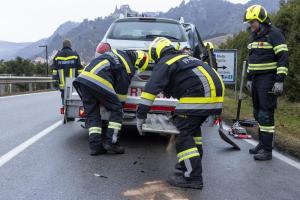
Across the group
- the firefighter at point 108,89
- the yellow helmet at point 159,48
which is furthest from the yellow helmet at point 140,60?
the yellow helmet at point 159,48

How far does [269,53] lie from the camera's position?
21.5ft

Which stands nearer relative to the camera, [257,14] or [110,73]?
[257,14]

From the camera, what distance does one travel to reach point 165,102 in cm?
699

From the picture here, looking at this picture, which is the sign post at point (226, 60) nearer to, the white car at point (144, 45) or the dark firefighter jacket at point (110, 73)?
the white car at point (144, 45)

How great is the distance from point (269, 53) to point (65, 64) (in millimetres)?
5620

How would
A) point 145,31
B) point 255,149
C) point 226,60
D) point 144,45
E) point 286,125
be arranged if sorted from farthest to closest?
point 226,60 → point 286,125 → point 145,31 → point 144,45 → point 255,149

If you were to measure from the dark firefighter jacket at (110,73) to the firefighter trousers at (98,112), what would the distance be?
0.09 meters

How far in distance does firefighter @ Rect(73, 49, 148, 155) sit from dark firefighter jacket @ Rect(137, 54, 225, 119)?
1.54 metres

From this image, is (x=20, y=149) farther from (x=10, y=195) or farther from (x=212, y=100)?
(x=212, y=100)

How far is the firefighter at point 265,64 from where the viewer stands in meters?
6.43

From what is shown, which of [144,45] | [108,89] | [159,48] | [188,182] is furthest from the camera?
[144,45]

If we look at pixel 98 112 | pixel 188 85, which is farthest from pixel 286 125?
pixel 188 85

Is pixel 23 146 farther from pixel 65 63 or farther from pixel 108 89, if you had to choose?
pixel 65 63

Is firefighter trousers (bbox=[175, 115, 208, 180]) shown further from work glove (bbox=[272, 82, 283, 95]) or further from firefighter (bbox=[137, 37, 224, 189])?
work glove (bbox=[272, 82, 283, 95])
